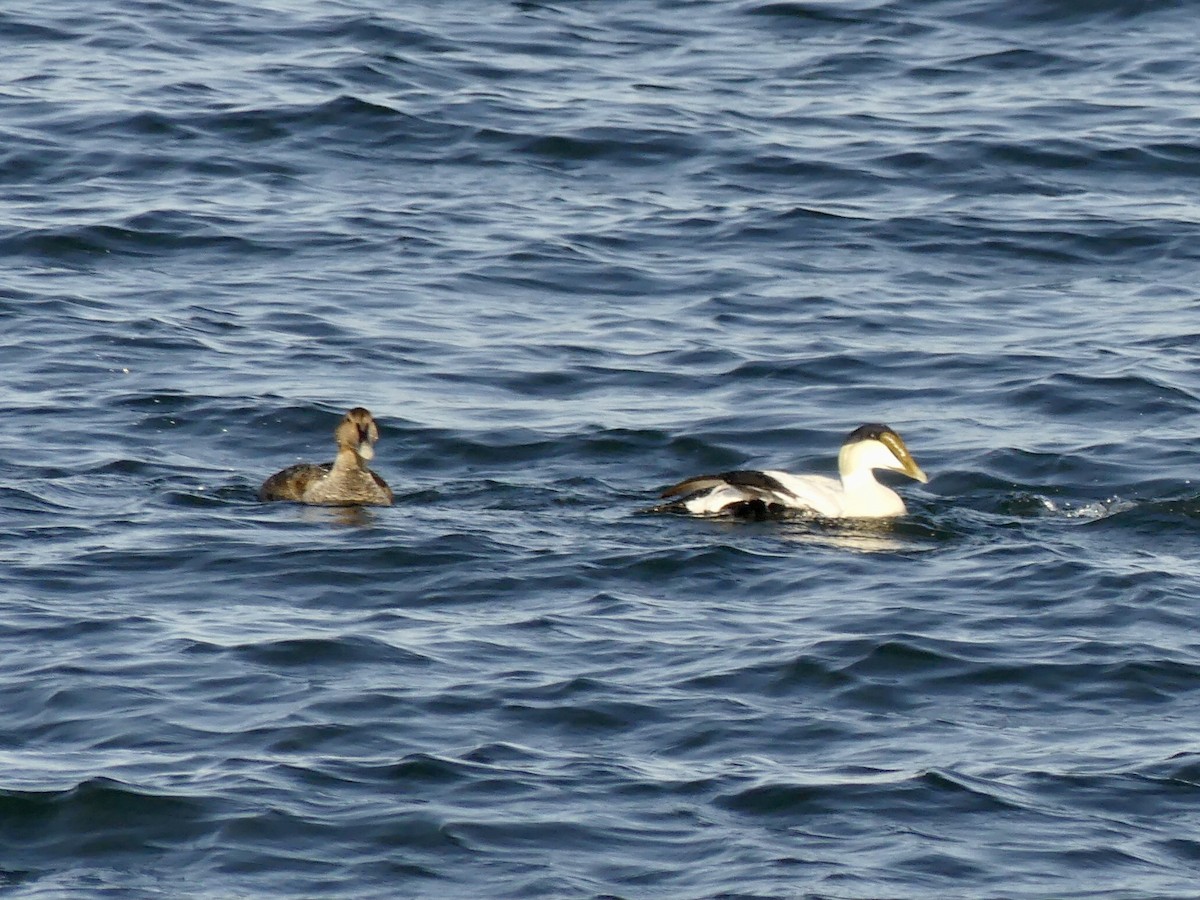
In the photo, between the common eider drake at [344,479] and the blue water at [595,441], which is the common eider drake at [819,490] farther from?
the common eider drake at [344,479]

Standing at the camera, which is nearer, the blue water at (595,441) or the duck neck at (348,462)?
the blue water at (595,441)

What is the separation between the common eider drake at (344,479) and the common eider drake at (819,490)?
4.37 feet

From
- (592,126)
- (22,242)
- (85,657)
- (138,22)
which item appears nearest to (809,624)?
(85,657)

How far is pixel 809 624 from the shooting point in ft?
29.9

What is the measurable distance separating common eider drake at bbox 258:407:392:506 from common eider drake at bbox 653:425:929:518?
4.37 feet

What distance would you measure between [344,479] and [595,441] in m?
1.68

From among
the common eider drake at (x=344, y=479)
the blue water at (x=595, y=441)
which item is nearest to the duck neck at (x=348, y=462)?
the common eider drake at (x=344, y=479)

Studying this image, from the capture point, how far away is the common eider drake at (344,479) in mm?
10742

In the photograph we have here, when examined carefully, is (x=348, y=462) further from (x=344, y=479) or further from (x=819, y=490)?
(x=819, y=490)

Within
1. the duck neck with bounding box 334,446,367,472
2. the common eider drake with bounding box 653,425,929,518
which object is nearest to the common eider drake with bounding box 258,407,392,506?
the duck neck with bounding box 334,446,367,472

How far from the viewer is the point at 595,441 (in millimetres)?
11945

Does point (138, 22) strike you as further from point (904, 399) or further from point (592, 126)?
point (904, 399)

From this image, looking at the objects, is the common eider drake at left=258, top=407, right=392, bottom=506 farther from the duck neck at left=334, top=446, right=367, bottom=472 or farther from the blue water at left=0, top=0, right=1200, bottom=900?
the blue water at left=0, top=0, right=1200, bottom=900

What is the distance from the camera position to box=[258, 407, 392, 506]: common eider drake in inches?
423
